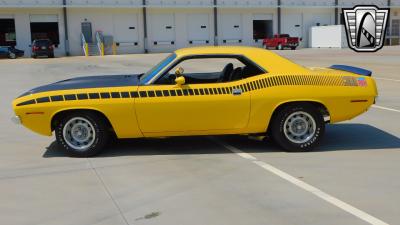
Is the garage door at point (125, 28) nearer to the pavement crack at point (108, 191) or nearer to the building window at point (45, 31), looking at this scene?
the building window at point (45, 31)

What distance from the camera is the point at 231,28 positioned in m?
54.8

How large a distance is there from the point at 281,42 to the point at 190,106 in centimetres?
4694

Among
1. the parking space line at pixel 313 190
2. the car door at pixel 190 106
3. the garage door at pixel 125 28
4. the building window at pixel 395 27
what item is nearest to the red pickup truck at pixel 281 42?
the garage door at pixel 125 28

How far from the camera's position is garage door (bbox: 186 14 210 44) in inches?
2095

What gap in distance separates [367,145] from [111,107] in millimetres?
3827

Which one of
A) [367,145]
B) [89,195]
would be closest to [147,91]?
[89,195]

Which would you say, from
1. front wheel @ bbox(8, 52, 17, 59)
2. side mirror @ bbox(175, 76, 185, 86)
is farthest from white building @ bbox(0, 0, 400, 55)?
side mirror @ bbox(175, 76, 185, 86)

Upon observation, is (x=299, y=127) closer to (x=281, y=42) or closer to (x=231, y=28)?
(x=281, y=42)

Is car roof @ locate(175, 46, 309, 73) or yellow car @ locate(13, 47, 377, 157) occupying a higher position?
car roof @ locate(175, 46, 309, 73)

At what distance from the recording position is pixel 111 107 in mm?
6547

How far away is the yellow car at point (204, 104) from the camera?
6555 mm

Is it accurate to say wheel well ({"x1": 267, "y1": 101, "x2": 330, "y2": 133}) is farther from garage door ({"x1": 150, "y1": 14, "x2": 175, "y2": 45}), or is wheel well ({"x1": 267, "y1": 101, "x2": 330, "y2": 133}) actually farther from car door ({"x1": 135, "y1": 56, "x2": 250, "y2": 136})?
garage door ({"x1": 150, "y1": 14, "x2": 175, "y2": 45})

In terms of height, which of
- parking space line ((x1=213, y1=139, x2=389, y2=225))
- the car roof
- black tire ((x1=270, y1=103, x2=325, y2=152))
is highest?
the car roof

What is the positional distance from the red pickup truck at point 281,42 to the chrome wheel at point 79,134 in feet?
153
